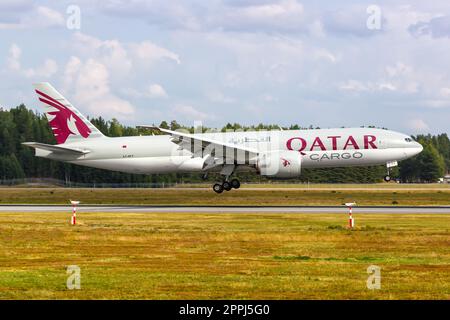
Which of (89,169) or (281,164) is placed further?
(89,169)

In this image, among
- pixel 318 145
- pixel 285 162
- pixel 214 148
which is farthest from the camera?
pixel 214 148

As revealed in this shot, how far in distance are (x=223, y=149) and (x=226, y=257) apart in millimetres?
31247

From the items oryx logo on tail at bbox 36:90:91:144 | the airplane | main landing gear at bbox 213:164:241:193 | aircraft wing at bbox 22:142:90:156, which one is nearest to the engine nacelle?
the airplane

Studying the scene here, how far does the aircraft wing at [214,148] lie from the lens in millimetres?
55781

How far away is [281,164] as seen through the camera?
5381 cm

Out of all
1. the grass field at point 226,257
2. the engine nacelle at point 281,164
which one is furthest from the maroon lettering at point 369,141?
the grass field at point 226,257

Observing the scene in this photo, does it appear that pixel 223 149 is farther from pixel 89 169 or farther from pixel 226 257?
pixel 89 169

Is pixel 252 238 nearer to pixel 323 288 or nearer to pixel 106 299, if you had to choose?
pixel 323 288

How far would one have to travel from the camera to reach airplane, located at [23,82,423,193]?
55281 mm

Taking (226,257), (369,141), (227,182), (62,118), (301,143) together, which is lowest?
(226,257)

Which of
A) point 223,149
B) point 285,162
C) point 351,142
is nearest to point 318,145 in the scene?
point 351,142

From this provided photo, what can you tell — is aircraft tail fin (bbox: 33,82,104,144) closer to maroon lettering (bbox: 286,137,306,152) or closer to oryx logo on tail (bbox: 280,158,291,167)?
maroon lettering (bbox: 286,137,306,152)
